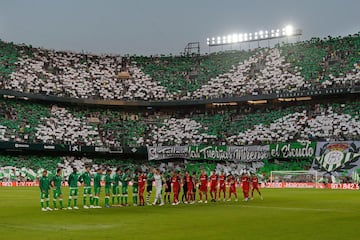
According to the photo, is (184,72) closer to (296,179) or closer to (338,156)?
(296,179)

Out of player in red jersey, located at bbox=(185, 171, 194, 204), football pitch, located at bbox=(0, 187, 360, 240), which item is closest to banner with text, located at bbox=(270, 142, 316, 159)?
player in red jersey, located at bbox=(185, 171, 194, 204)

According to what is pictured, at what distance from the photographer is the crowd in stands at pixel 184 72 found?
79.1 meters

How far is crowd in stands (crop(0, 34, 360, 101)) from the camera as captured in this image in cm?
7906

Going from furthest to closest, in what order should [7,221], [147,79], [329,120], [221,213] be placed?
[147,79]
[329,120]
[221,213]
[7,221]

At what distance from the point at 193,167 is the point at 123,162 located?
424 inches

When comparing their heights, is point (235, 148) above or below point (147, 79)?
below

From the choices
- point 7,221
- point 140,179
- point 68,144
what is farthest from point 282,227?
point 68,144

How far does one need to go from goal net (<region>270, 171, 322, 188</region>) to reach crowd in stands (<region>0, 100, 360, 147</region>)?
5.25m

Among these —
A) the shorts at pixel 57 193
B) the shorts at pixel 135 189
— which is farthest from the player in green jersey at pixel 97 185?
the shorts at pixel 135 189

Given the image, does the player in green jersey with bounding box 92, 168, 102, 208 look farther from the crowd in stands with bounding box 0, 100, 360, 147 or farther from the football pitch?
the crowd in stands with bounding box 0, 100, 360, 147

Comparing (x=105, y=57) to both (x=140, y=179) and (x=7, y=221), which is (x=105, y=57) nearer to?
(x=140, y=179)

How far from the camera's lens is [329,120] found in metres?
73.4

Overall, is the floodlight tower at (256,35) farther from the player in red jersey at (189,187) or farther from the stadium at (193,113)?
the player in red jersey at (189,187)
